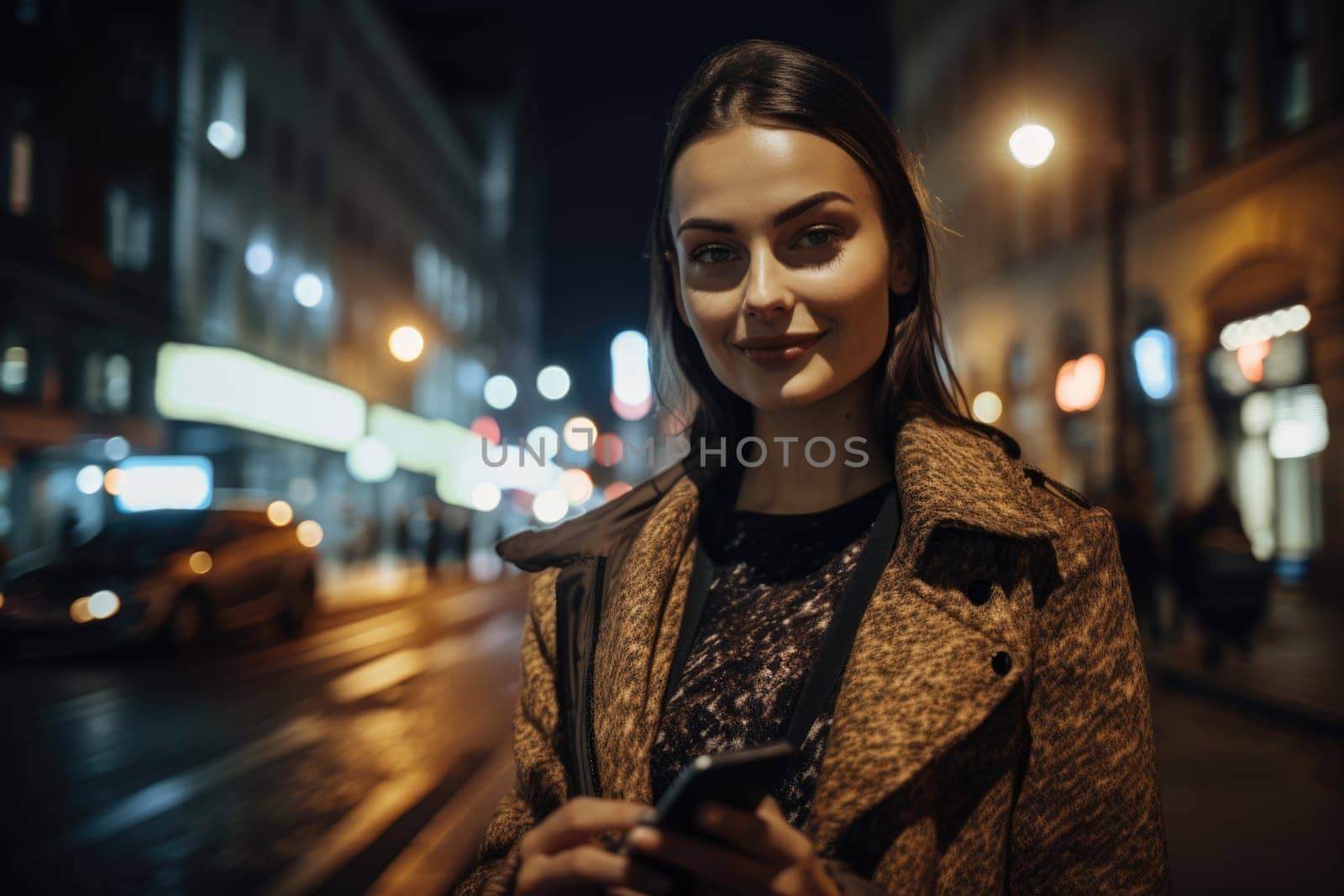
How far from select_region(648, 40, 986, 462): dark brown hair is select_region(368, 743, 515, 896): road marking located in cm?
340

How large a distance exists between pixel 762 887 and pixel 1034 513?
707 millimetres

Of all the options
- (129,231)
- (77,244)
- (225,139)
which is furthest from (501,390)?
(77,244)

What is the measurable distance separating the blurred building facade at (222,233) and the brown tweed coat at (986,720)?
883 inches

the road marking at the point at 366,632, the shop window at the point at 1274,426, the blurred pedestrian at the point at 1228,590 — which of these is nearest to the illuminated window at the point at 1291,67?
the shop window at the point at 1274,426

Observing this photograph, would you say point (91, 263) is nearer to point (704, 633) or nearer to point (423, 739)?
point (423, 739)

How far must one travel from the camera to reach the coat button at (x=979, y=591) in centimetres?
171

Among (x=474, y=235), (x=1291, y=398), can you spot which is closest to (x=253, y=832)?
(x=1291, y=398)

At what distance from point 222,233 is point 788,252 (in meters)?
31.9

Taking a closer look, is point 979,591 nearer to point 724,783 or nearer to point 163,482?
point 724,783

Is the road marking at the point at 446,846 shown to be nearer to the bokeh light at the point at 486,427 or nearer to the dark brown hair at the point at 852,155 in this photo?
the dark brown hair at the point at 852,155

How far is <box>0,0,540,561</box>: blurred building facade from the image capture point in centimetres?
2338

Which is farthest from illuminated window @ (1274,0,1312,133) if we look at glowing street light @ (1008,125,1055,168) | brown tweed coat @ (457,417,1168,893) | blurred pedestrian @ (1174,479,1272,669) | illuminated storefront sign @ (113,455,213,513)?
illuminated storefront sign @ (113,455,213,513)

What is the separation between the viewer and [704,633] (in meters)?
1.97

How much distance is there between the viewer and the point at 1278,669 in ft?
36.8
